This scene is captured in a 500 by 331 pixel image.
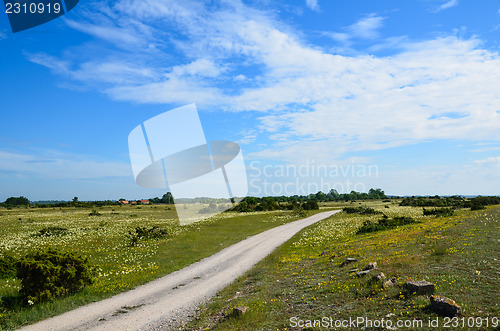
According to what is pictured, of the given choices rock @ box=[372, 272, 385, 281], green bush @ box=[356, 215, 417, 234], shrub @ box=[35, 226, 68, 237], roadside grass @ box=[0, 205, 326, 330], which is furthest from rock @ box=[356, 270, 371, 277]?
shrub @ box=[35, 226, 68, 237]

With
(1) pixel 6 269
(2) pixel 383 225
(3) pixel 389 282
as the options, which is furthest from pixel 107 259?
(2) pixel 383 225

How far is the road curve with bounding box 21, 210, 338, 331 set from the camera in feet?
38.0

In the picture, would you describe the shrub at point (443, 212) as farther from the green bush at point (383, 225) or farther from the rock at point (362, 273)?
the rock at point (362, 273)

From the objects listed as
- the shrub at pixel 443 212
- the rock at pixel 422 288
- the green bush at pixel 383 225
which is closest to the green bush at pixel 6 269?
the rock at pixel 422 288

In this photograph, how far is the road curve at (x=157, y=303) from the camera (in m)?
11.6

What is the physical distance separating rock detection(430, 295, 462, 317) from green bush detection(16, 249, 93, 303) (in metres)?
16.3

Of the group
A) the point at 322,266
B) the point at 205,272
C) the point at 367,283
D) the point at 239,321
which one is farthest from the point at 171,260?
the point at 367,283

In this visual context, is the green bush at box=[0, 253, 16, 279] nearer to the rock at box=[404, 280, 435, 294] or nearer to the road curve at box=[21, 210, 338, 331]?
the road curve at box=[21, 210, 338, 331]

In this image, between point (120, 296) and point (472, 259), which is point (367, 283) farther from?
point (120, 296)

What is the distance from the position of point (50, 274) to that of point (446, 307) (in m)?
16.8

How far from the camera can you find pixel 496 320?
7.92m

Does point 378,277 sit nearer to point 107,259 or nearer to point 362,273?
point 362,273

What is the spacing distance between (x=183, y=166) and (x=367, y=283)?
1961 centimetres

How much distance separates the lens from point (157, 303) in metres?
13.9
